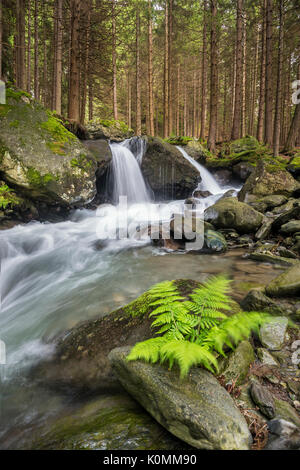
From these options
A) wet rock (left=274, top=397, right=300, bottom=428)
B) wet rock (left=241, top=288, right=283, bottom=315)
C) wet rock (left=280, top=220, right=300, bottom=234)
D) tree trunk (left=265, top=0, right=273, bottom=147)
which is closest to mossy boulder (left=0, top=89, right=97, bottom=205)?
wet rock (left=280, top=220, right=300, bottom=234)

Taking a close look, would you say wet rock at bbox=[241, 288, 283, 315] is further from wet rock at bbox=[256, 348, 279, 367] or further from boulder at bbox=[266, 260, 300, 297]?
wet rock at bbox=[256, 348, 279, 367]

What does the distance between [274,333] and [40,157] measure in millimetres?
7888

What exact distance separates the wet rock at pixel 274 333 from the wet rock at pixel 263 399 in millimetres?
652

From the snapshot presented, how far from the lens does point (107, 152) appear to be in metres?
10.9

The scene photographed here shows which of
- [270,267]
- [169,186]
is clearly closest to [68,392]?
[270,267]

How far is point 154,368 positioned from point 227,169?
1525 centimetres

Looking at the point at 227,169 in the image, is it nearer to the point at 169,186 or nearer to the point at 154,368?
the point at 169,186

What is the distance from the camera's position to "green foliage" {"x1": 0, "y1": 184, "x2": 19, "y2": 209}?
713 cm

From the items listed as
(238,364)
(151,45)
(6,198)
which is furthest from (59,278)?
(151,45)

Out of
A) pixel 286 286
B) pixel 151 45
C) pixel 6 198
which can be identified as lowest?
pixel 286 286

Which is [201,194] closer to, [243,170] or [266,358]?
[243,170]

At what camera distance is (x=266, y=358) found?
2.33 meters

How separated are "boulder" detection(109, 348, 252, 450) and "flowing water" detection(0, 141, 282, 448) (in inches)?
39.5

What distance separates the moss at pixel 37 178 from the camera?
7.44 meters
